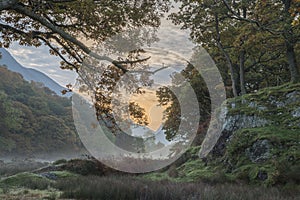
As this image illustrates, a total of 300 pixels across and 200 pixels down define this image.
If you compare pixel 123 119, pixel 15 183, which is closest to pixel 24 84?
pixel 15 183

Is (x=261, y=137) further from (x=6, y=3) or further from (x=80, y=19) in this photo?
(x=6, y=3)

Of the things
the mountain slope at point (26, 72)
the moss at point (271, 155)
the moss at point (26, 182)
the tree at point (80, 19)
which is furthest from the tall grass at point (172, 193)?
the mountain slope at point (26, 72)

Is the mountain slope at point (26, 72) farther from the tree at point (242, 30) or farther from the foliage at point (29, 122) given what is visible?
the tree at point (242, 30)

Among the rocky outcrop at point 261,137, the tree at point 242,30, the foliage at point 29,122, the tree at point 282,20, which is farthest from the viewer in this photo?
the foliage at point 29,122

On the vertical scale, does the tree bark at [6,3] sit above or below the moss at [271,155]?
above

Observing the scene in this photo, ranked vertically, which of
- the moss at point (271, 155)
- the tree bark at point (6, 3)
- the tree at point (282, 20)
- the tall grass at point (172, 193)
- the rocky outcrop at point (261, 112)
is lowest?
the tall grass at point (172, 193)

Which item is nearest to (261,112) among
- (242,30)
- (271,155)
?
(271,155)

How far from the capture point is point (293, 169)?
612 centimetres

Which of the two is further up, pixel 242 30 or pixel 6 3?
pixel 242 30

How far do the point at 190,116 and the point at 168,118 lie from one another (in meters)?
2.08

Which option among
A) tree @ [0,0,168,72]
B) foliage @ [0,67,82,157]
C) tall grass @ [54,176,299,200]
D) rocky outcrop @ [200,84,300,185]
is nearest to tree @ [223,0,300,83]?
rocky outcrop @ [200,84,300,185]

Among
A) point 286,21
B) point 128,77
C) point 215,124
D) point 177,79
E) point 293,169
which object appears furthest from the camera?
point 177,79

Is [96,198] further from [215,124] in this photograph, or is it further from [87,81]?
[215,124]

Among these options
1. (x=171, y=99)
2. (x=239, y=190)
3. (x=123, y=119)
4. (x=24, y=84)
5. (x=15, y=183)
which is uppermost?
(x=24, y=84)
